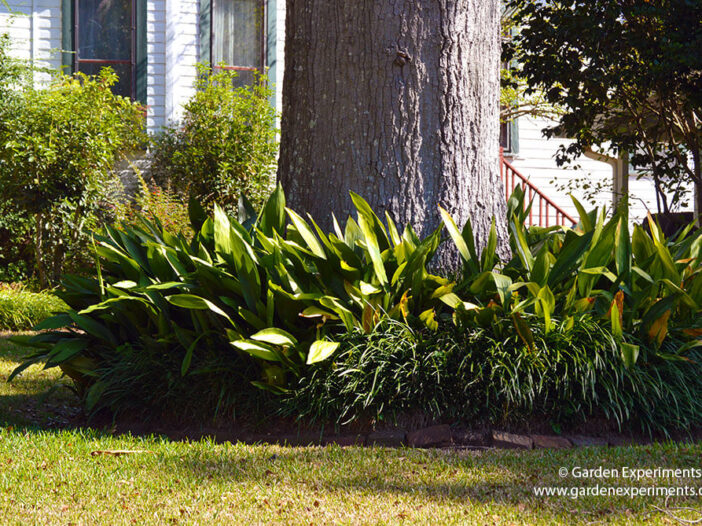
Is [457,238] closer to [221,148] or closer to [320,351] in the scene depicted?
[320,351]

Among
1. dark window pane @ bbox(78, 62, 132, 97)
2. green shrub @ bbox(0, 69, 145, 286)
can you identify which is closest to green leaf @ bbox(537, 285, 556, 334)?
green shrub @ bbox(0, 69, 145, 286)

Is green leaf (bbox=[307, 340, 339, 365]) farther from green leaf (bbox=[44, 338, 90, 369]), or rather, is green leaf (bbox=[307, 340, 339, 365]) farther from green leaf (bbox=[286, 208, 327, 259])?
green leaf (bbox=[44, 338, 90, 369])

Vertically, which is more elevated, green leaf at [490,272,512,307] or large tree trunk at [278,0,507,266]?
large tree trunk at [278,0,507,266]

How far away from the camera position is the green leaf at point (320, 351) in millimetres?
3564

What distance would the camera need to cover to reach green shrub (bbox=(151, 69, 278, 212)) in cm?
1069

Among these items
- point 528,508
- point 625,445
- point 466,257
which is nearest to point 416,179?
point 466,257

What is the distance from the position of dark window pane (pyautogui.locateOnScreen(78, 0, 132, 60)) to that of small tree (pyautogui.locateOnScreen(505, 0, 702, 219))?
6.04 metres

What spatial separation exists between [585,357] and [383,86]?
6.57 ft

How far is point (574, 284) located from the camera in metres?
3.99

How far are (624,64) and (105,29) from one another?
7.87 meters

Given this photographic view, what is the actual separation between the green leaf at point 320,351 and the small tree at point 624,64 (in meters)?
5.59

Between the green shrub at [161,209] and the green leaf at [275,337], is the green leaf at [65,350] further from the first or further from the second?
the green shrub at [161,209]

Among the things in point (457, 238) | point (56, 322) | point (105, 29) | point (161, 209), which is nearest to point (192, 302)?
point (56, 322)

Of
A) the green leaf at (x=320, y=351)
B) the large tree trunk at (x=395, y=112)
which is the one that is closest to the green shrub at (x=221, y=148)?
the large tree trunk at (x=395, y=112)
